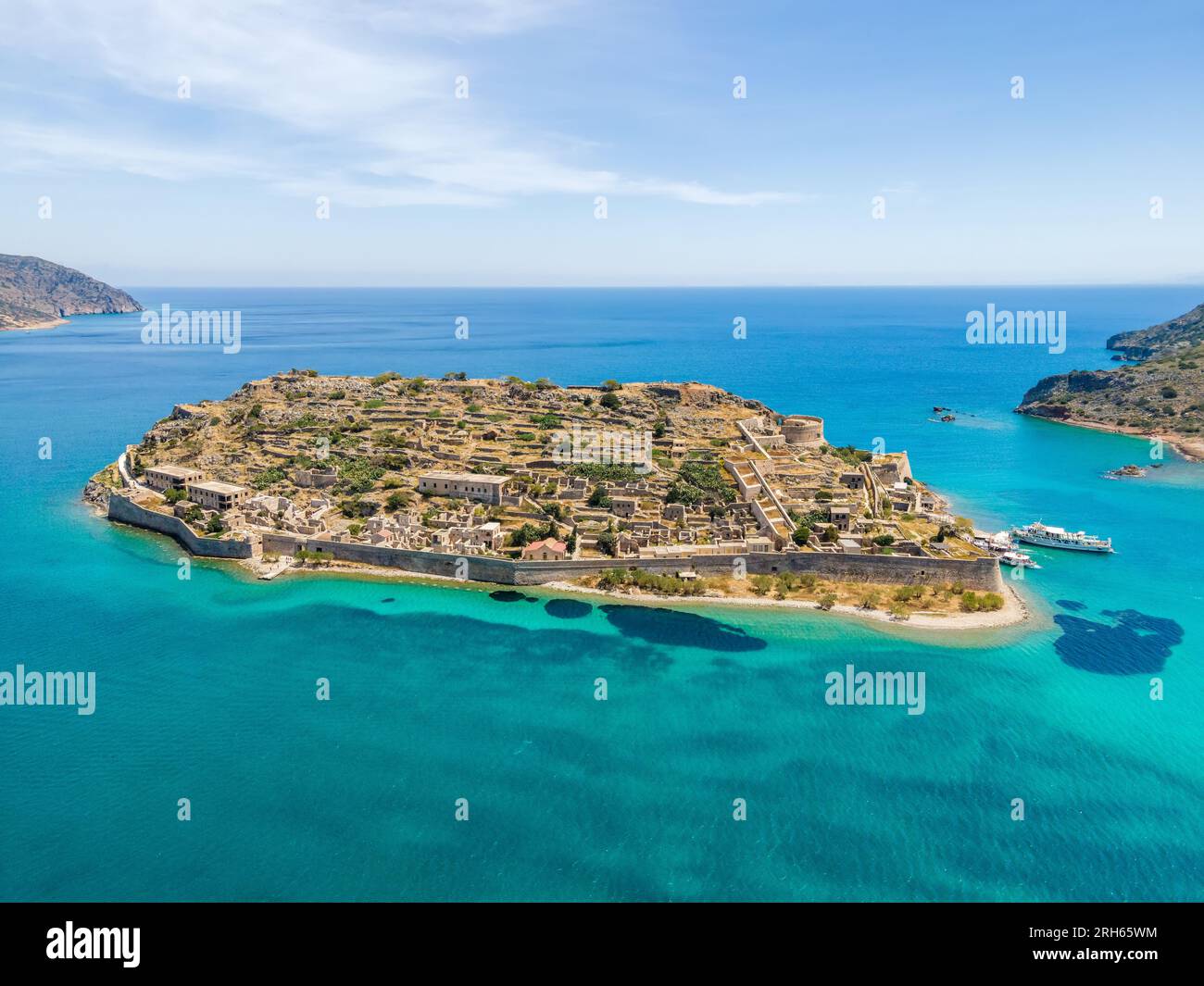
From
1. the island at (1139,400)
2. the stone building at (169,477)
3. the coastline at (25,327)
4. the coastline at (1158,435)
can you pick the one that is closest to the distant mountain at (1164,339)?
the island at (1139,400)

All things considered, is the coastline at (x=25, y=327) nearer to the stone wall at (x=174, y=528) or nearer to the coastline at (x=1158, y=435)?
the stone wall at (x=174, y=528)

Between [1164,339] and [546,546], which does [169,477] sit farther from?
[1164,339]

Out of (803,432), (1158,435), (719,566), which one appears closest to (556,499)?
(719,566)

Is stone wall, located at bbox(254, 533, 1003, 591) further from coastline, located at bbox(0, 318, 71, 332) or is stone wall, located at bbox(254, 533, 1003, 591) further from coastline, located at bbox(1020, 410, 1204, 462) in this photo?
coastline, located at bbox(0, 318, 71, 332)

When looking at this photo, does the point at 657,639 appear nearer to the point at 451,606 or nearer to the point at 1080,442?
the point at 451,606

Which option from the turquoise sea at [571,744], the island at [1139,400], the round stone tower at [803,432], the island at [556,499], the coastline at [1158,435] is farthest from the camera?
the island at [1139,400]

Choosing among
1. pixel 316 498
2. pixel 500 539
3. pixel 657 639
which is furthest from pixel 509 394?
pixel 657 639
